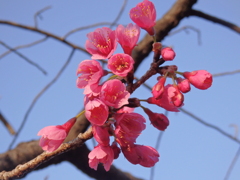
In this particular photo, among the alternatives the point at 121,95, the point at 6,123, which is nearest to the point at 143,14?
the point at 121,95

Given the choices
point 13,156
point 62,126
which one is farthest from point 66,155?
point 62,126

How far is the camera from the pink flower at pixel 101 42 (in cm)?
106

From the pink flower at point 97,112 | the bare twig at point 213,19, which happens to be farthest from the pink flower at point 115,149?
the bare twig at point 213,19

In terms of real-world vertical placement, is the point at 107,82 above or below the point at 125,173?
above

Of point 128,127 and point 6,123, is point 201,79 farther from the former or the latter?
point 6,123

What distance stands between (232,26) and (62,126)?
1.73 m

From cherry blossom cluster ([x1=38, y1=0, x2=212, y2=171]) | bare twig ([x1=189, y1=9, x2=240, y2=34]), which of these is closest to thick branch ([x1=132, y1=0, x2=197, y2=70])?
bare twig ([x1=189, y1=9, x2=240, y2=34])

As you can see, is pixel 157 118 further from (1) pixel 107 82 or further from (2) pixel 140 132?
(1) pixel 107 82

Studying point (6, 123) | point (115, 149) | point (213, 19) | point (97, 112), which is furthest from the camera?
point (213, 19)

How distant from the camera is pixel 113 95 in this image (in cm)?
88

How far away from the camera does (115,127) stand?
913mm

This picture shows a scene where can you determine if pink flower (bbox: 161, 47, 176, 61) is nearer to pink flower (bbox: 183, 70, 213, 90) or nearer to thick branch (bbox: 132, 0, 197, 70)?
pink flower (bbox: 183, 70, 213, 90)

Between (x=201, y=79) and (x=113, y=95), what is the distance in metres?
0.29

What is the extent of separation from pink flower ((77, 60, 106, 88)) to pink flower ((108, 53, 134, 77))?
2.3 inches
